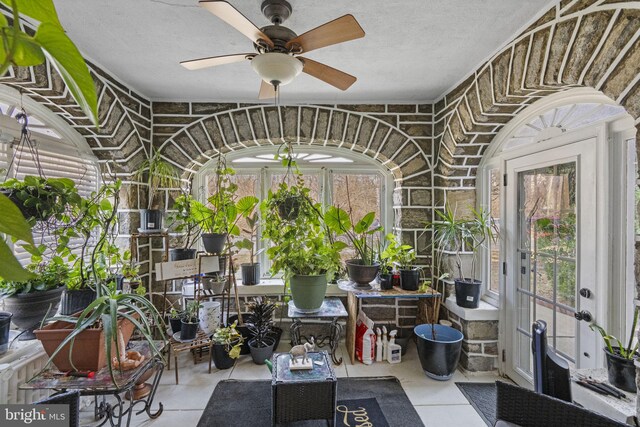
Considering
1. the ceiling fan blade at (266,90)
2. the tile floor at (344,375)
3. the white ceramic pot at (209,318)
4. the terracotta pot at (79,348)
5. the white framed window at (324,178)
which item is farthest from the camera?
the white framed window at (324,178)

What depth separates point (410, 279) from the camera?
2697 mm

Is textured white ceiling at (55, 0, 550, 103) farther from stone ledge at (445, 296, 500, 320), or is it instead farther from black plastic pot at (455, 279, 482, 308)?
stone ledge at (445, 296, 500, 320)

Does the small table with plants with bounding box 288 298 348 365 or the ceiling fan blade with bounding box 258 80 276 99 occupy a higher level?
the ceiling fan blade with bounding box 258 80 276 99

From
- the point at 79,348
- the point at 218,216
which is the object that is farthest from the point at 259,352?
the point at 79,348

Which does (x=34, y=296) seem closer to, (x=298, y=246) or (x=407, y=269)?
(x=298, y=246)

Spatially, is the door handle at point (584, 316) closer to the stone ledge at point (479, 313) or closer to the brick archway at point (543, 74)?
the stone ledge at point (479, 313)

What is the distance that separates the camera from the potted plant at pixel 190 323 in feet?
7.79

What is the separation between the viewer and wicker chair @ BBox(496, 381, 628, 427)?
1017 mm

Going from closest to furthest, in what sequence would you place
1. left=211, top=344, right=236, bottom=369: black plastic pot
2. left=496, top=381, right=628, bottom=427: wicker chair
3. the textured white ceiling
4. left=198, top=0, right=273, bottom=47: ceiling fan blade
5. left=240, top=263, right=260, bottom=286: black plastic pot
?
left=496, top=381, right=628, bottom=427: wicker chair → left=198, top=0, right=273, bottom=47: ceiling fan blade → the textured white ceiling → left=211, top=344, right=236, bottom=369: black plastic pot → left=240, top=263, right=260, bottom=286: black plastic pot

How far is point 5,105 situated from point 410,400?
3.40 m

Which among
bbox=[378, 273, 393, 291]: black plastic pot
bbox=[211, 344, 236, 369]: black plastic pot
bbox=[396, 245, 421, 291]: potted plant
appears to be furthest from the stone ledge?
bbox=[211, 344, 236, 369]: black plastic pot

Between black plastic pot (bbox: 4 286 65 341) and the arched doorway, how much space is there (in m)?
3.09

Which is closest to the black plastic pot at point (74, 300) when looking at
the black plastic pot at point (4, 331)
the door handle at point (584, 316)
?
the black plastic pot at point (4, 331)

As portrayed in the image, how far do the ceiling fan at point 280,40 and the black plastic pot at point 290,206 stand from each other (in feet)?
3.12
